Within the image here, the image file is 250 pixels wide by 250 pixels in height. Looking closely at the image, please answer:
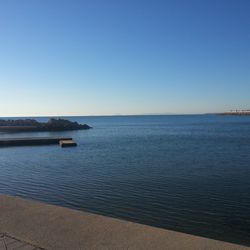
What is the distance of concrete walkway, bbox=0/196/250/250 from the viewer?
6.55 meters

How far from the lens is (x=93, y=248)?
21.2ft

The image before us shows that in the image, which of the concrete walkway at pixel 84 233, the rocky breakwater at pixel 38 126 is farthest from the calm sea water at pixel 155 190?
the rocky breakwater at pixel 38 126

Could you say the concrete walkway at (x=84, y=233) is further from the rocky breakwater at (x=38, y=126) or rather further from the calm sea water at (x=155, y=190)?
the rocky breakwater at (x=38, y=126)

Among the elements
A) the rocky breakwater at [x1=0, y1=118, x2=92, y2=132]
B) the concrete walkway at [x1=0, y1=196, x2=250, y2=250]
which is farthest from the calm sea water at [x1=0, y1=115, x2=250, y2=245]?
the rocky breakwater at [x1=0, y1=118, x2=92, y2=132]

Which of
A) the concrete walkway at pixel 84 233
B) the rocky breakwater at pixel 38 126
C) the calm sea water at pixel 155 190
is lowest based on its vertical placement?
the calm sea water at pixel 155 190

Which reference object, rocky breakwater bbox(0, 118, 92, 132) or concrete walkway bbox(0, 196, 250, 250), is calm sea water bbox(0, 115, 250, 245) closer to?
concrete walkway bbox(0, 196, 250, 250)

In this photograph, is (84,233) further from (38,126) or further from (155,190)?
(38,126)

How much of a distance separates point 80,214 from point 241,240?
14.3 feet

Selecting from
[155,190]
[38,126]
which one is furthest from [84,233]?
[38,126]

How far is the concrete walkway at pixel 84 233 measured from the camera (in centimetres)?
655

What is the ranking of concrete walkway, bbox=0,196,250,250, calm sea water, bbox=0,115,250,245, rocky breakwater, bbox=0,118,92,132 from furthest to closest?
1. rocky breakwater, bbox=0,118,92,132
2. calm sea water, bbox=0,115,250,245
3. concrete walkway, bbox=0,196,250,250

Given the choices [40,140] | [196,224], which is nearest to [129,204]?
[196,224]

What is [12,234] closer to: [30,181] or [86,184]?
[86,184]

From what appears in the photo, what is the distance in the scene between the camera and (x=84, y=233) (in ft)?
23.9
